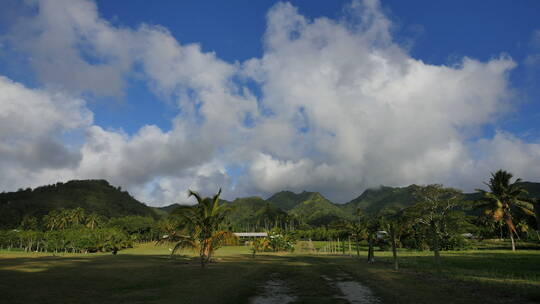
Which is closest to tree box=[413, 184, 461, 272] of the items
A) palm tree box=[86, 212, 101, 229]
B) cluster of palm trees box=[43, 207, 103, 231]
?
cluster of palm trees box=[43, 207, 103, 231]

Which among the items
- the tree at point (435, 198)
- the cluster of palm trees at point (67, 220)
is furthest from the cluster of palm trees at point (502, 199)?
the cluster of palm trees at point (67, 220)

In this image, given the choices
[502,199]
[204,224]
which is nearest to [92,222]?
[204,224]

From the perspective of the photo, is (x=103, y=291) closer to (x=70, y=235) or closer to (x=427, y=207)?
(x=427, y=207)

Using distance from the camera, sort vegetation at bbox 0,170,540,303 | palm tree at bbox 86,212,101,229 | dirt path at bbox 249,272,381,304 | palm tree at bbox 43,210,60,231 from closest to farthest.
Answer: dirt path at bbox 249,272,381,304 < vegetation at bbox 0,170,540,303 < palm tree at bbox 43,210,60,231 < palm tree at bbox 86,212,101,229

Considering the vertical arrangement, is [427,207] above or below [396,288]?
above

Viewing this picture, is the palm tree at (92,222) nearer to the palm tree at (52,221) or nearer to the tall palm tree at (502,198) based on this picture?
the palm tree at (52,221)

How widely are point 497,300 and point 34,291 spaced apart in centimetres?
1933

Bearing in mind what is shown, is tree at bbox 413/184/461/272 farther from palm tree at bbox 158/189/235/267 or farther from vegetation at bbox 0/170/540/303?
palm tree at bbox 158/189/235/267

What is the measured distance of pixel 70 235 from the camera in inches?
3565

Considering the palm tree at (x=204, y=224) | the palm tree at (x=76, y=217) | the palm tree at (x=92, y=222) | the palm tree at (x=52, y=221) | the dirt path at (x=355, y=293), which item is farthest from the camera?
the palm tree at (x=92, y=222)

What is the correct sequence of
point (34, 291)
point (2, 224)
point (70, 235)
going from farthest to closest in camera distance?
1. point (2, 224)
2. point (70, 235)
3. point (34, 291)

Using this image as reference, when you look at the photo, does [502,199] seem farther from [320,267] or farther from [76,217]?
[76,217]

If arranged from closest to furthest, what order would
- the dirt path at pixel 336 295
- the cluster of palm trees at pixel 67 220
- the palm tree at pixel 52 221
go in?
the dirt path at pixel 336 295 → the cluster of palm trees at pixel 67 220 → the palm tree at pixel 52 221

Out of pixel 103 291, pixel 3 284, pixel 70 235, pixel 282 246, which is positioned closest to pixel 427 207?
pixel 282 246
